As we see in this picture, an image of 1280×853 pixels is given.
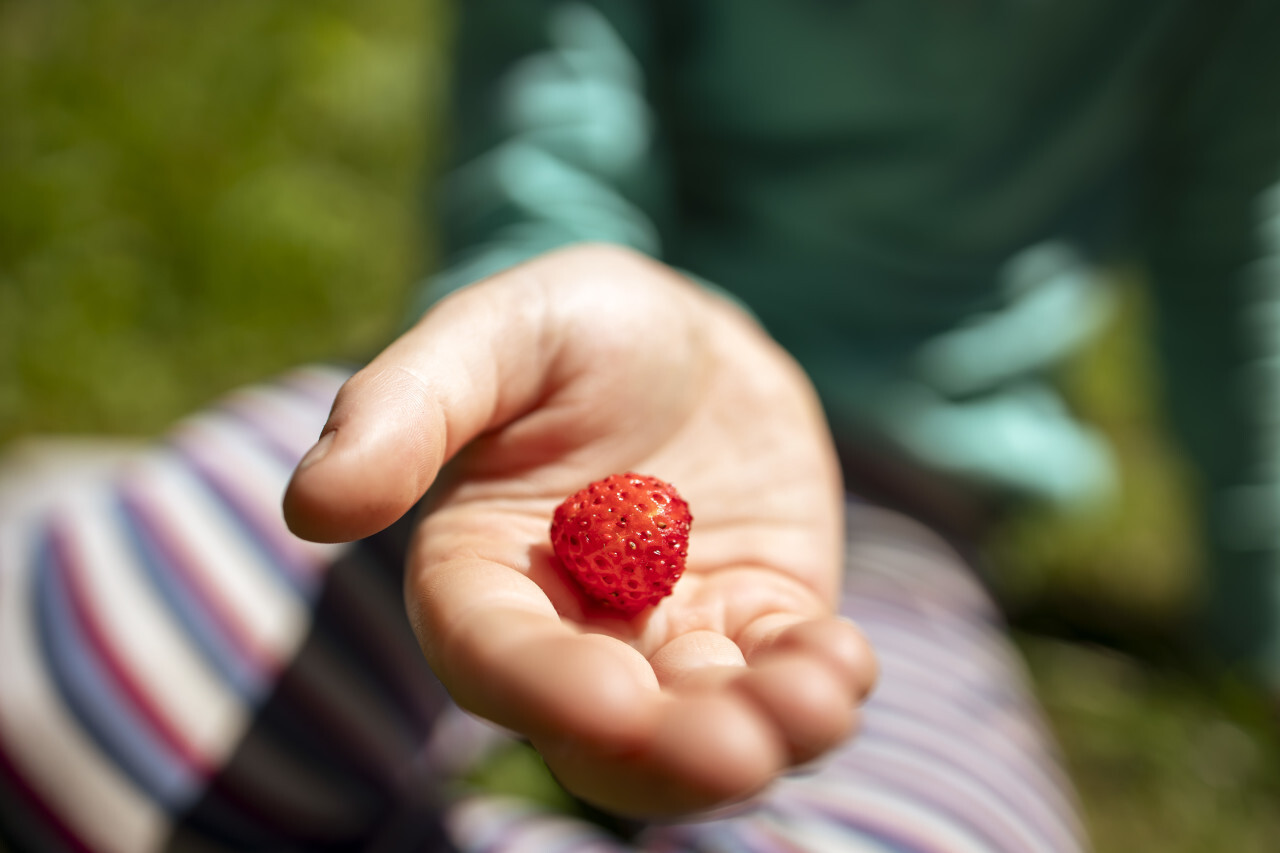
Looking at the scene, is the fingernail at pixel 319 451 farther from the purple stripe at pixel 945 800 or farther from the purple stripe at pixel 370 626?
the purple stripe at pixel 945 800

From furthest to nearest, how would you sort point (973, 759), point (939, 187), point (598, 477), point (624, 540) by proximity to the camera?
1. point (939, 187)
2. point (973, 759)
3. point (598, 477)
4. point (624, 540)

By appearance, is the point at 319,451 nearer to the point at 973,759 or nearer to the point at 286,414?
the point at 286,414

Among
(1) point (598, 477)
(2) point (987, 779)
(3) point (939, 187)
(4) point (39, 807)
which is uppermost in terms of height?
(3) point (939, 187)

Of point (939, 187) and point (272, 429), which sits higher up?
point (939, 187)

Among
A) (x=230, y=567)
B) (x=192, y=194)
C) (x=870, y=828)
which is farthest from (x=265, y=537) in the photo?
(x=192, y=194)

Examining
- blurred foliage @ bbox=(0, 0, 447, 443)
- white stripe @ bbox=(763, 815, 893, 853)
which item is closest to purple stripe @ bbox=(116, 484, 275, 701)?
white stripe @ bbox=(763, 815, 893, 853)

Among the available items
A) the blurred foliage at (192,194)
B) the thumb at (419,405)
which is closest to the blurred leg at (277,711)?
the thumb at (419,405)

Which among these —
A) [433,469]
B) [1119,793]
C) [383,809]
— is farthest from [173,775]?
[1119,793]
